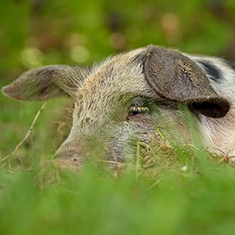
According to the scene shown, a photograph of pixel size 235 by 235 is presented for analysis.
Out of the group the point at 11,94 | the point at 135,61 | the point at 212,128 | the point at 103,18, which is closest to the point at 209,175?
the point at 212,128

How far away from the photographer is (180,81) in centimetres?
306

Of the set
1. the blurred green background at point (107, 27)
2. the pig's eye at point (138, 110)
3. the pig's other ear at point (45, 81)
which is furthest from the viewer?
the blurred green background at point (107, 27)

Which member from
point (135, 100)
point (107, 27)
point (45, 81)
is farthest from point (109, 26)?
point (135, 100)

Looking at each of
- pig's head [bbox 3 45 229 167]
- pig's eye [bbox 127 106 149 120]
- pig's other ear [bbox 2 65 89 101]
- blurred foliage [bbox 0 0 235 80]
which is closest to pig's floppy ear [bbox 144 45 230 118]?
pig's head [bbox 3 45 229 167]

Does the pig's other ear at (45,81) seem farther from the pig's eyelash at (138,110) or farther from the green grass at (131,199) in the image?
the green grass at (131,199)

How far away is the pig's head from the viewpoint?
3062mm

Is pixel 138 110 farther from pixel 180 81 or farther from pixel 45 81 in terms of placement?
pixel 45 81

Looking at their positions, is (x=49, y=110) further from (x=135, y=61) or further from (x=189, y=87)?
(x=189, y=87)

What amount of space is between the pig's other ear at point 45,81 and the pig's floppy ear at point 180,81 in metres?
1.07

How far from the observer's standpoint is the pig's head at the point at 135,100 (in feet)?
10.0

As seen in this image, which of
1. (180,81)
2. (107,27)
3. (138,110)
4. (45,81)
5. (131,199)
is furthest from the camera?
(107,27)

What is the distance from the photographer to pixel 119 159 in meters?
3.23

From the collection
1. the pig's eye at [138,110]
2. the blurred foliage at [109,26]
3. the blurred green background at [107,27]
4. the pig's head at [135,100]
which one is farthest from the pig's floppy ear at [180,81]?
the blurred foliage at [109,26]

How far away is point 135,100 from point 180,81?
56 centimetres
